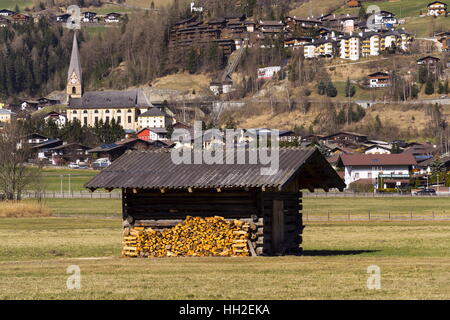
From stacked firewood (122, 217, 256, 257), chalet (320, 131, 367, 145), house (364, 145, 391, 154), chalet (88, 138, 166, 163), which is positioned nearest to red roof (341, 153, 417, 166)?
house (364, 145, 391, 154)

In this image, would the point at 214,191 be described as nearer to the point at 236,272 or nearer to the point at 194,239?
the point at 194,239

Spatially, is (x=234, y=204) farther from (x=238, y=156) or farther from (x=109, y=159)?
(x=109, y=159)

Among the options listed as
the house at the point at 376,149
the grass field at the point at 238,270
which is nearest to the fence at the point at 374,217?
the grass field at the point at 238,270

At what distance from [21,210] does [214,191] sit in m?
36.6

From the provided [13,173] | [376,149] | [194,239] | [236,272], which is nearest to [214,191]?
[194,239]

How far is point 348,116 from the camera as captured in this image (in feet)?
652

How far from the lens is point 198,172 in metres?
32.5

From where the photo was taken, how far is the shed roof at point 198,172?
31625mm

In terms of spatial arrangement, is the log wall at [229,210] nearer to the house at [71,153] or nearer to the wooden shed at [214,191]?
the wooden shed at [214,191]
